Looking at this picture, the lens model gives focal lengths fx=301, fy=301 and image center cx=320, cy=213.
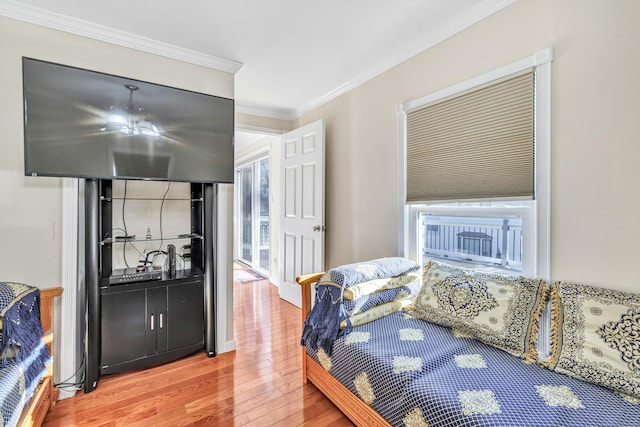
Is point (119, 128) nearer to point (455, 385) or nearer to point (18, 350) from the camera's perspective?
point (18, 350)

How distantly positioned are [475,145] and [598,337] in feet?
3.92

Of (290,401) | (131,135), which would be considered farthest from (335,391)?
(131,135)

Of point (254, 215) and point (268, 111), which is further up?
point (268, 111)

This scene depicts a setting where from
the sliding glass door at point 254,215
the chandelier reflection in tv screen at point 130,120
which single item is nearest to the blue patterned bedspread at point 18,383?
the chandelier reflection in tv screen at point 130,120

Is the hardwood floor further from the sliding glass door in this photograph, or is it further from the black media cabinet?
the sliding glass door

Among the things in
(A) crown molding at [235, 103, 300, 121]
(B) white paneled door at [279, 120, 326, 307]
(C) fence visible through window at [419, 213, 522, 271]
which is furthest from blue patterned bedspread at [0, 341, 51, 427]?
(A) crown molding at [235, 103, 300, 121]

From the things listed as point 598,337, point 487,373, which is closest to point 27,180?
point 487,373

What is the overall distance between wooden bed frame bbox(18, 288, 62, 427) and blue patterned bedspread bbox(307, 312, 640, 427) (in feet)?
4.91

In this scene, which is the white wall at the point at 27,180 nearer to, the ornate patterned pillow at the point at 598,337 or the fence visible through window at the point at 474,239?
the fence visible through window at the point at 474,239

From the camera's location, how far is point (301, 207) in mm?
3510

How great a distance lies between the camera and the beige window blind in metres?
1.74

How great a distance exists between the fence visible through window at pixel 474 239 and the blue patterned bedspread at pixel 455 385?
0.59 metres

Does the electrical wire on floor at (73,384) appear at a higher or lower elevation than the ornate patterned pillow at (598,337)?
lower

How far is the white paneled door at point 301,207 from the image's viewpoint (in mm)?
3219
